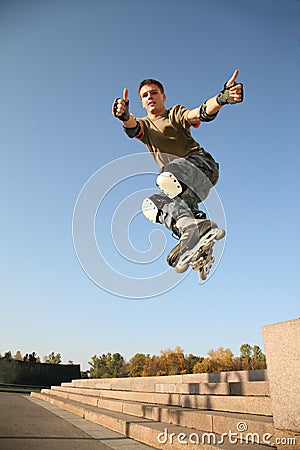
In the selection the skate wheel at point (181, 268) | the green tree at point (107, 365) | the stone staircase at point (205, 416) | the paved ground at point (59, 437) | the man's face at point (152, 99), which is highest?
the man's face at point (152, 99)

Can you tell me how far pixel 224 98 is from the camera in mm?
3764

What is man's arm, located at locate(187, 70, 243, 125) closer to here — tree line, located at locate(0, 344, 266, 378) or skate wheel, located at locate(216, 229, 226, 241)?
skate wheel, located at locate(216, 229, 226, 241)

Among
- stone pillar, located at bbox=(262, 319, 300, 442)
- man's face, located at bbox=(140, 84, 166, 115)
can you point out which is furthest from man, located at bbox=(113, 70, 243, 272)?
stone pillar, located at bbox=(262, 319, 300, 442)

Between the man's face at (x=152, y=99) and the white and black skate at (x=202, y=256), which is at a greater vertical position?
the man's face at (x=152, y=99)

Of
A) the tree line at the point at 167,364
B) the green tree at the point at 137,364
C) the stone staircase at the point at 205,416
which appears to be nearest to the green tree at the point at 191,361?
the tree line at the point at 167,364

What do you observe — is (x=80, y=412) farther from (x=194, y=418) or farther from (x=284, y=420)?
(x=284, y=420)

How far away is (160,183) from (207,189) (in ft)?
2.50

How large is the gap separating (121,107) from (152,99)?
0.67 meters

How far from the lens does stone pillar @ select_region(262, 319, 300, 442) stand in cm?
256

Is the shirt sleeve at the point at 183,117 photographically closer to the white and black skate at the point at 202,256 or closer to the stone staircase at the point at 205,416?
the white and black skate at the point at 202,256

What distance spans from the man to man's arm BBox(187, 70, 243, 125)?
0.06 ft

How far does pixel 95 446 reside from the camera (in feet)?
13.2

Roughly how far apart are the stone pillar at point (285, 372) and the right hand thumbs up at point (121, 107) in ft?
10.1

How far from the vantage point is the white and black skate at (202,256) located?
14.2ft
